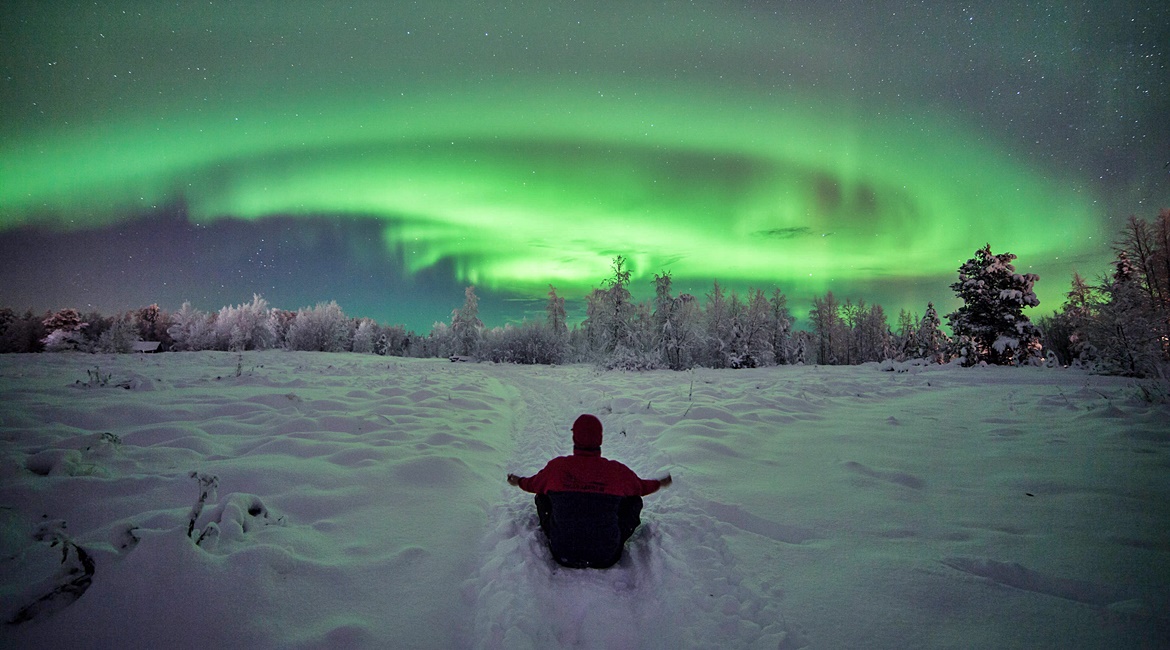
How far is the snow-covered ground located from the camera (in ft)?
8.75

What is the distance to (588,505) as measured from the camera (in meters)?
3.67

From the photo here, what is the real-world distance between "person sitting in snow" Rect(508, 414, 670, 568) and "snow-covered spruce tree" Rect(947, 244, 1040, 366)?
27.5 metres

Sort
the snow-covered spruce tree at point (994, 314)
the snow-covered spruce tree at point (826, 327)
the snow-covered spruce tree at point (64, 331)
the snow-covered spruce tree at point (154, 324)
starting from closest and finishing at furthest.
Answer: the snow-covered spruce tree at point (64, 331)
the snow-covered spruce tree at point (994, 314)
the snow-covered spruce tree at point (154, 324)
the snow-covered spruce tree at point (826, 327)

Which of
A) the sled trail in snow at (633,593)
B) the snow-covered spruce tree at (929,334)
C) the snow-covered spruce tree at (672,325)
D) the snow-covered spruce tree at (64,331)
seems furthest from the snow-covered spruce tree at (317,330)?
the snow-covered spruce tree at (929,334)

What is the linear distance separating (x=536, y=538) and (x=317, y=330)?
143 feet

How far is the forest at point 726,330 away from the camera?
11.6 m

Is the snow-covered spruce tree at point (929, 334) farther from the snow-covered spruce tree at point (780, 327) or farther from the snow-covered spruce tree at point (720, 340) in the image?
the snow-covered spruce tree at point (720, 340)

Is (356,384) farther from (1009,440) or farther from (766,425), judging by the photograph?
(1009,440)

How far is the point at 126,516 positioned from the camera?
3486 millimetres

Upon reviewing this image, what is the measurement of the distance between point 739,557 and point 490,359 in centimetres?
4023

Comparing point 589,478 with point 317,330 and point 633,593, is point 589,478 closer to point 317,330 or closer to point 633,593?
point 633,593

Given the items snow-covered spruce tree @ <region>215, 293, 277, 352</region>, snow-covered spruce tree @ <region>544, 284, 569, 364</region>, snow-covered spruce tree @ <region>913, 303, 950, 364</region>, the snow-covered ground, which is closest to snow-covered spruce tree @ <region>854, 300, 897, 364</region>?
snow-covered spruce tree @ <region>913, 303, 950, 364</region>

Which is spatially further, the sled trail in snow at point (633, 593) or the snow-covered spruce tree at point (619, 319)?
the snow-covered spruce tree at point (619, 319)

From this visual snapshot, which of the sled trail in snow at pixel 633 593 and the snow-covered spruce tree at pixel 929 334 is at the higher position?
the snow-covered spruce tree at pixel 929 334
